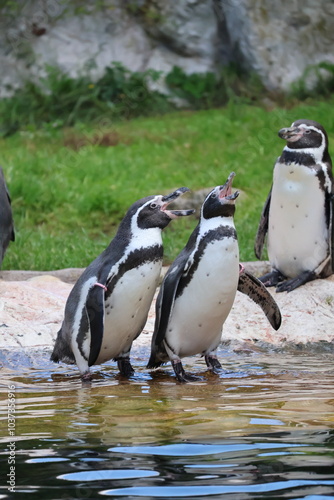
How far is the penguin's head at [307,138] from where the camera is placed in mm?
5879

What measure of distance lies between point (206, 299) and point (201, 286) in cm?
7

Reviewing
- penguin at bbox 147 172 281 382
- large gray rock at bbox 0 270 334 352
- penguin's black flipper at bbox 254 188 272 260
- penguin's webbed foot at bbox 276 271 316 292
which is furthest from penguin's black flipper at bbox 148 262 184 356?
penguin's black flipper at bbox 254 188 272 260

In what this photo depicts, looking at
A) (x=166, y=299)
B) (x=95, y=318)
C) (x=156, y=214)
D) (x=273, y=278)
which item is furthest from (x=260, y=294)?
(x=273, y=278)

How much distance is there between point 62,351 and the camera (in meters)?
4.46

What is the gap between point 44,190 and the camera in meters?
9.89

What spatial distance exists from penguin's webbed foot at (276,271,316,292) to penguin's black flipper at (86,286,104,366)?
1.98 metres

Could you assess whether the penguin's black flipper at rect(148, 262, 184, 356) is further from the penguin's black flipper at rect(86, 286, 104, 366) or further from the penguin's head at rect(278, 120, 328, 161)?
the penguin's head at rect(278, 120, 328, 161)

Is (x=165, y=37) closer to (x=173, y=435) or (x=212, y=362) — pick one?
(x=212, y=362)

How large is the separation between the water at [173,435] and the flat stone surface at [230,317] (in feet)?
1.23

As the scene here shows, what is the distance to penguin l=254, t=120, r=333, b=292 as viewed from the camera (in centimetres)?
583

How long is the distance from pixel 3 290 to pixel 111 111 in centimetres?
864

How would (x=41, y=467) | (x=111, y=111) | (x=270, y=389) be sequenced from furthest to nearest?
(x=111, y=111) < (x=270, y=389) < (x=41, y=467)

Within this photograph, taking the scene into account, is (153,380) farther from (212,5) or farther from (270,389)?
(212,5)

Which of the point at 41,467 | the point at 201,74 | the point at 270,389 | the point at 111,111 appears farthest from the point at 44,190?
the point at 41,467
